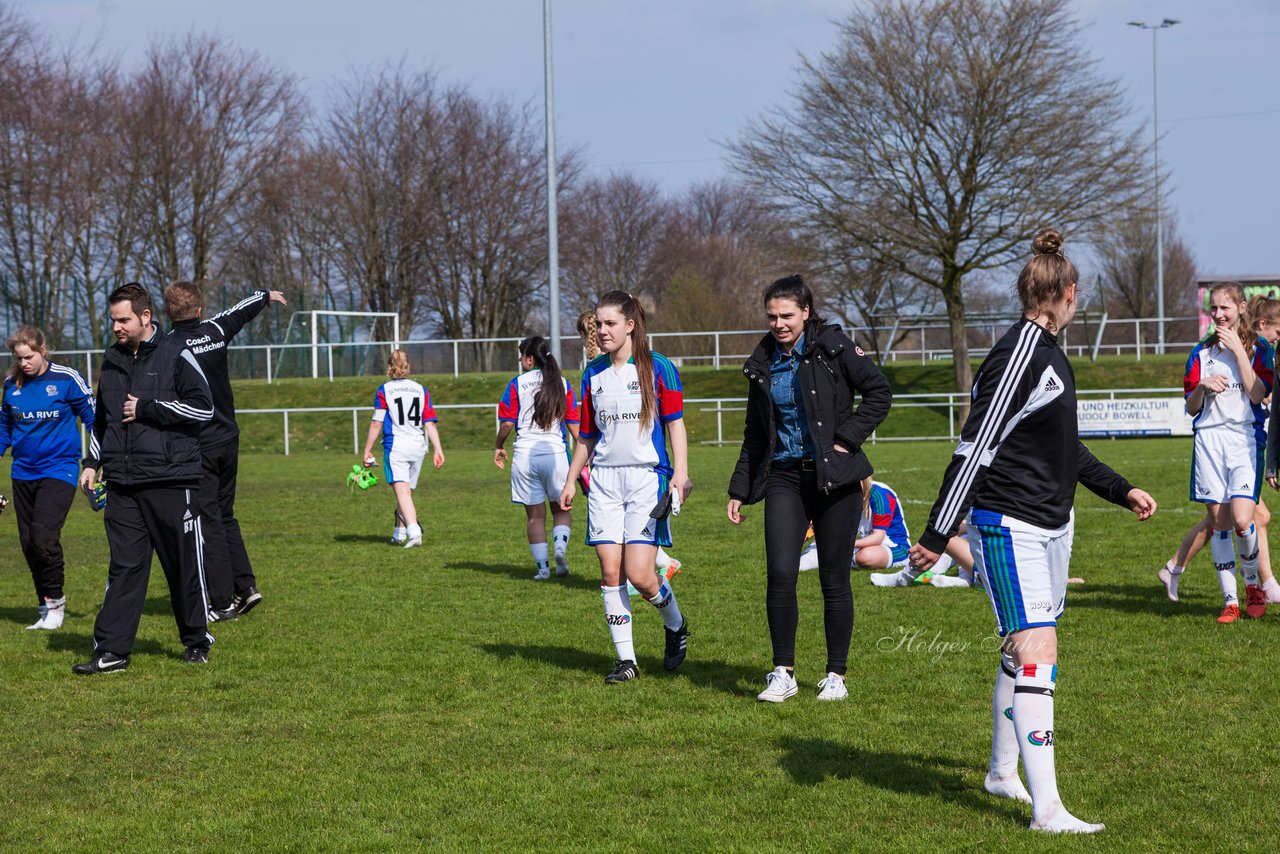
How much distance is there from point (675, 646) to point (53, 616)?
4.46 m

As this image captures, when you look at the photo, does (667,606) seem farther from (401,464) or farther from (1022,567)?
(401,464)

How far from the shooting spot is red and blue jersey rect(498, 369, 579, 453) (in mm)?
11031

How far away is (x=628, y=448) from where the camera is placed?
22.1 feet

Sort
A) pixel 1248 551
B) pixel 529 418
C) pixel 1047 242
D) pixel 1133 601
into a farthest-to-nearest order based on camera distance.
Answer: pixel 529 418
pixel 1133 601
pixel 1248 551
pixel 1047 242

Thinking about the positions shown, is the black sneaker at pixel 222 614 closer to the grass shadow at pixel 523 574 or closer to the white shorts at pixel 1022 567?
the grass shadow at pixel 523 574

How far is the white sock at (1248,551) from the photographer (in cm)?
830

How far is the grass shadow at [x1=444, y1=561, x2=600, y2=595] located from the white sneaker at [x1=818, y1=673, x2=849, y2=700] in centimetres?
377

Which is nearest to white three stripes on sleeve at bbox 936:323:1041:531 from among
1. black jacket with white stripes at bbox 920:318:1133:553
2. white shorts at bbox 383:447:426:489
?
black jacket with white stripes at bbox 920:318:1133:553

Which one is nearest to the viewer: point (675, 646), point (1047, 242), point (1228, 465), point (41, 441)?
point (1047, 242)

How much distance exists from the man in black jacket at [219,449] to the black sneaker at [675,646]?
9.70 feet

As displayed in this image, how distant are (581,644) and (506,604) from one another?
1675mm

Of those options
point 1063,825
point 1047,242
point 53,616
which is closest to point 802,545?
point 1047,242

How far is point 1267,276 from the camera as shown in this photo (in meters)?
42.0

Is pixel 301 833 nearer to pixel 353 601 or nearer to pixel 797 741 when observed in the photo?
pixel 797 741
